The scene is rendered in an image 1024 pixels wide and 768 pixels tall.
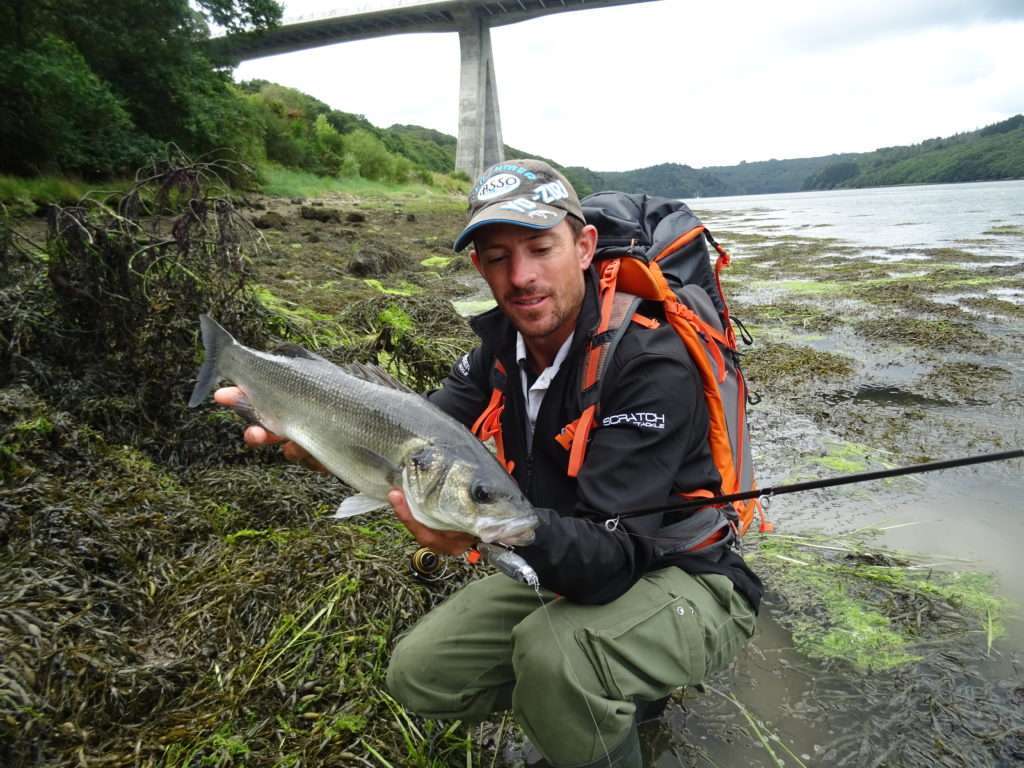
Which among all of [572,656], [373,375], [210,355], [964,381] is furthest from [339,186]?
[572,656]

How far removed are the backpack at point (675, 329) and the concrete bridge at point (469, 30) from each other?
5532 cm

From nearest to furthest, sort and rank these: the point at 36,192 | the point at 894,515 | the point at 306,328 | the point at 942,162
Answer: the point at 894,515 → the point at 306,328 → the point at 36,192 → the point at 942,162

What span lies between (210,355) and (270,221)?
15990mm

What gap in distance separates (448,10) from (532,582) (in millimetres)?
60113

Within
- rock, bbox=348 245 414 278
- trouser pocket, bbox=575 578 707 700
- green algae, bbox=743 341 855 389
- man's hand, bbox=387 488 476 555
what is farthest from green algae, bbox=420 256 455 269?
trouser pocket, bbox=575 578 707 700

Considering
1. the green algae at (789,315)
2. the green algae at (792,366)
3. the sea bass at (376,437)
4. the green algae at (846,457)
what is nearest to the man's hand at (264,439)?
the sea bass at (376,437)

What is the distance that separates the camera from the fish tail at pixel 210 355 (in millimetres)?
3270

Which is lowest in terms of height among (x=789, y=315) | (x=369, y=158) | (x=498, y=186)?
(x=789, y=315)

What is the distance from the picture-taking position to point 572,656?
2375 millimetres

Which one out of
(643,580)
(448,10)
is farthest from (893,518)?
(448,10)

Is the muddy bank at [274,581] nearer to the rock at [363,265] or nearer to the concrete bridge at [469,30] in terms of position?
the rock at [363,265]

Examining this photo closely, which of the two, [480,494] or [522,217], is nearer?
[480,494]

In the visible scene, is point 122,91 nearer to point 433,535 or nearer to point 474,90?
point 433,535

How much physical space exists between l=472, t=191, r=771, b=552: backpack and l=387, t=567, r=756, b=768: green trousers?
30cm
